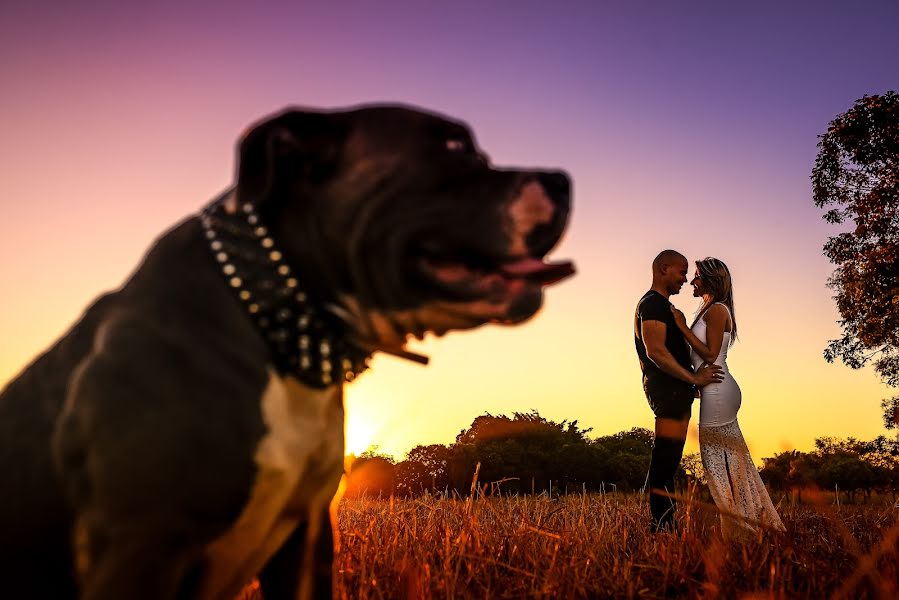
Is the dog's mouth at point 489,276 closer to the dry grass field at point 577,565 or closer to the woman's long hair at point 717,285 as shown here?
the dry grass field at point 577,565

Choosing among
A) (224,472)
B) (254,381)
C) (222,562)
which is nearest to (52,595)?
(222,562)

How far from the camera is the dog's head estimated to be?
5.44ft

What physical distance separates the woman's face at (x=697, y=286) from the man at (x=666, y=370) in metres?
0.37

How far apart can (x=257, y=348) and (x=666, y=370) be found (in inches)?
165

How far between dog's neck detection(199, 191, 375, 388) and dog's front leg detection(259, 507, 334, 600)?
452 mm

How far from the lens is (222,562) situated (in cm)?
153

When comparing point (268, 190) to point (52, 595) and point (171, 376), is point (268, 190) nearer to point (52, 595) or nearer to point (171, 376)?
point (171, 376)

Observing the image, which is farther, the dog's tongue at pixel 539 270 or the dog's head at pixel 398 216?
the dog's tongue at pixel 539 270

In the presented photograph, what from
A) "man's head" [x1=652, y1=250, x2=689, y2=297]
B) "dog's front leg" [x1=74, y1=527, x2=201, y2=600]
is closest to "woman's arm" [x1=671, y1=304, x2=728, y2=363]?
"man's head" [x1=652, y1=250, x2=689, y2=297]

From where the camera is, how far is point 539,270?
6.15ft

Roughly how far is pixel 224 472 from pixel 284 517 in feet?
0.99

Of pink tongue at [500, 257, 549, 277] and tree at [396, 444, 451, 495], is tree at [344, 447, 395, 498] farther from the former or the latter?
pink tongue at [500, 257, 549, 277]

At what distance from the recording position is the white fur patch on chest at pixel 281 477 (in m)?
1.49

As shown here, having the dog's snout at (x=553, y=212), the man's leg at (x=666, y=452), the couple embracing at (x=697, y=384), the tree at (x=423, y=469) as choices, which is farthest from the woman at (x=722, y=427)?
the dog's snout at (x=553, y=212)
